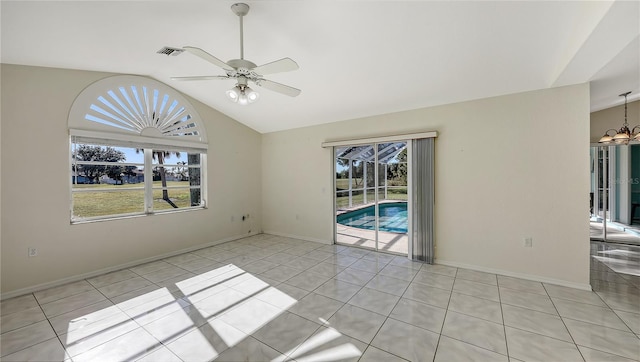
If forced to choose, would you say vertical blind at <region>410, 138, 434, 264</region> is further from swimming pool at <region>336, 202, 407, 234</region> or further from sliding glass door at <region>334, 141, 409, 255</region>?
swimming pool at <region>336, 202, 407, 234</region>

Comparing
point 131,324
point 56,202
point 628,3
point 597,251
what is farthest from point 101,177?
point 597,251

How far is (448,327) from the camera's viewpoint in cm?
229

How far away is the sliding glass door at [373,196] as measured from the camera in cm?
451

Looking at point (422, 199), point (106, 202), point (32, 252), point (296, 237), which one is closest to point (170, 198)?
point (106, 202)

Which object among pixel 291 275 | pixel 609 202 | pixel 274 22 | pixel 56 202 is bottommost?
pixel 291 275

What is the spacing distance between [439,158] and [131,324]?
14.8ft

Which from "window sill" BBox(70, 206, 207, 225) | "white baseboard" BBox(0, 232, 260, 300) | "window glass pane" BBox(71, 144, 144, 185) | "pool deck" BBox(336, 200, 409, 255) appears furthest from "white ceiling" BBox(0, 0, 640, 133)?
"white baseboard" BBox(0, 232, 260, 300)

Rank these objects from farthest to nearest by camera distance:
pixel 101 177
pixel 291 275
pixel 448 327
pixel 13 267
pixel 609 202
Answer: pixel 609 202 → pixel 101 177 → pixel 291 275 → pixel 13 267 → pixel 448 327

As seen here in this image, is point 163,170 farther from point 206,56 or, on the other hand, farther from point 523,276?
point 523,276

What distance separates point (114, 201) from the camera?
395 cm

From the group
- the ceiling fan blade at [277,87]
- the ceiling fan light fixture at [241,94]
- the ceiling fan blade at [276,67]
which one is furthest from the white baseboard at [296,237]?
the ceiling fan blade at [276,67]

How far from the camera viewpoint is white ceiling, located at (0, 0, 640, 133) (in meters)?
2.20

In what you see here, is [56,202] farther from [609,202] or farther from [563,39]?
[609,202]

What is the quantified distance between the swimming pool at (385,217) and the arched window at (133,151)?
3.33m
